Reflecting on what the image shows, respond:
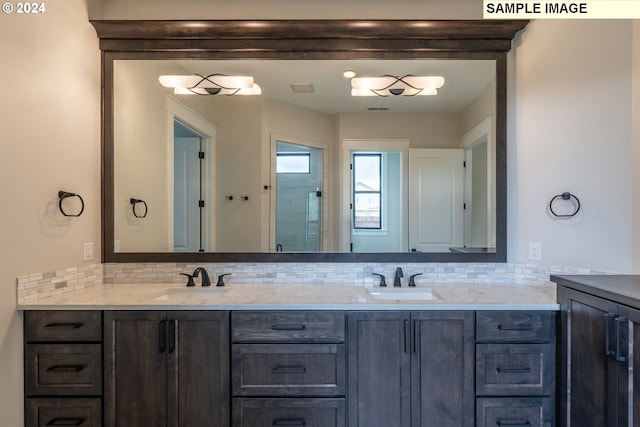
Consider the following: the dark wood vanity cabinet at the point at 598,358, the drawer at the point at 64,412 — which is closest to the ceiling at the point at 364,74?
the dark wood vanity cabinet at the point at 598,358

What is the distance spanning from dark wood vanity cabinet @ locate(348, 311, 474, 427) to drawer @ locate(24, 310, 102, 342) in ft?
4.20

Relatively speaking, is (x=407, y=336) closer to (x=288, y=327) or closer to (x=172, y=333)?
(x=288, y=327)

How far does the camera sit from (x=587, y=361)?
1.39 meters

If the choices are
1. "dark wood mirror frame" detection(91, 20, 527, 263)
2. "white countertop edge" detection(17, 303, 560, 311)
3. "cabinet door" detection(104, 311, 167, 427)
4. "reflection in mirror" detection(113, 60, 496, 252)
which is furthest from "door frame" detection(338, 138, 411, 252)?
"cabinet door" detection(104, 311, 167, 427)

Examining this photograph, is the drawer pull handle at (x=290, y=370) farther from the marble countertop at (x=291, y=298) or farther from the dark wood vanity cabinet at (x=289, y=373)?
the marble countertop at (x=291, y=298)

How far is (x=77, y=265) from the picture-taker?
6.16ft

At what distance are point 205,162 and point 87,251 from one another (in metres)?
0.91

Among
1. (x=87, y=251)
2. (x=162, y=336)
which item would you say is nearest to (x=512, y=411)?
(x=162, y=336)

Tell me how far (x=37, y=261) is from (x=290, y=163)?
1481 millimetres

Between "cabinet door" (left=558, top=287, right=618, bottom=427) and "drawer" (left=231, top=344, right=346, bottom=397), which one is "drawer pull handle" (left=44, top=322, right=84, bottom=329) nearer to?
"drawer" (left=231, top=344, right=346, bottom=397)

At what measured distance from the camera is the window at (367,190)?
2.08 m

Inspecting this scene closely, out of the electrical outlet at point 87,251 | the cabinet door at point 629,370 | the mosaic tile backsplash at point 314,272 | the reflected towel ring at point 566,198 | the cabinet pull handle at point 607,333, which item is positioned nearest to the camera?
the cabinet door at point 629,370

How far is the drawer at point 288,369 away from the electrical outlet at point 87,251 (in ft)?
3.84

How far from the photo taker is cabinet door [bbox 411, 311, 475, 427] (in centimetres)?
154
